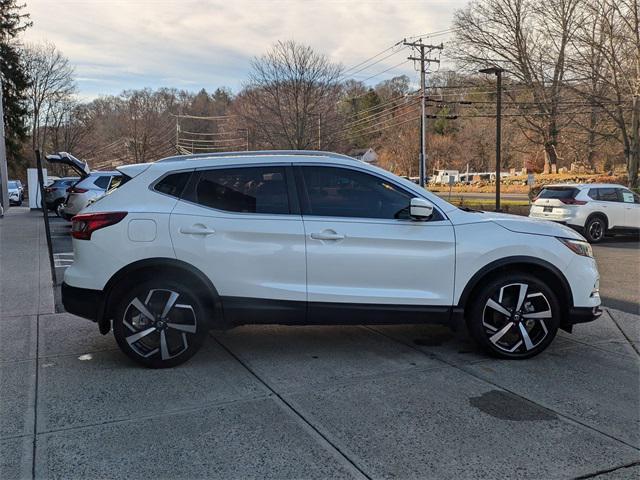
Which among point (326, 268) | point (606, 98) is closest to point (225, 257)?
point (326, 268)

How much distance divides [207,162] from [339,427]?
241 centimetres

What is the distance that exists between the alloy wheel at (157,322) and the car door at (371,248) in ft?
3.35

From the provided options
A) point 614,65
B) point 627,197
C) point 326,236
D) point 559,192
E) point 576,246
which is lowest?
point 576,246

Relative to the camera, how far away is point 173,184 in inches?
177

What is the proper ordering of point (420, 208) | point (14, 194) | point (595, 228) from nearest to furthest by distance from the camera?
point (420, 208)
point (595, 228)
point (14, 194)

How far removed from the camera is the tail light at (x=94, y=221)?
4.33 meters

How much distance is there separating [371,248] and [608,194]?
1298cm

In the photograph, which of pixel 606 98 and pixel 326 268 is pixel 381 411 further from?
pixel 606 98

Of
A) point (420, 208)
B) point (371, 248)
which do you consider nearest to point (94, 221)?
point (371, 248)

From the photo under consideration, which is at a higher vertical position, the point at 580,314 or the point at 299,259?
the point at 299,259

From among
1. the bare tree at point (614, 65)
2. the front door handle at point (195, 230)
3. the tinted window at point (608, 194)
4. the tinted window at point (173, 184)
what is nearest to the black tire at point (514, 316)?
the front door handle at point (195, 230)

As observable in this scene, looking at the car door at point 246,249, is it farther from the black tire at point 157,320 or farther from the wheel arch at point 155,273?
the black tire at point 157,320

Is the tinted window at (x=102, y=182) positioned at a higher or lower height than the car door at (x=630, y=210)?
higher

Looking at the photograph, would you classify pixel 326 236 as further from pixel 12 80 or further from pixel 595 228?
pixel 12 80
